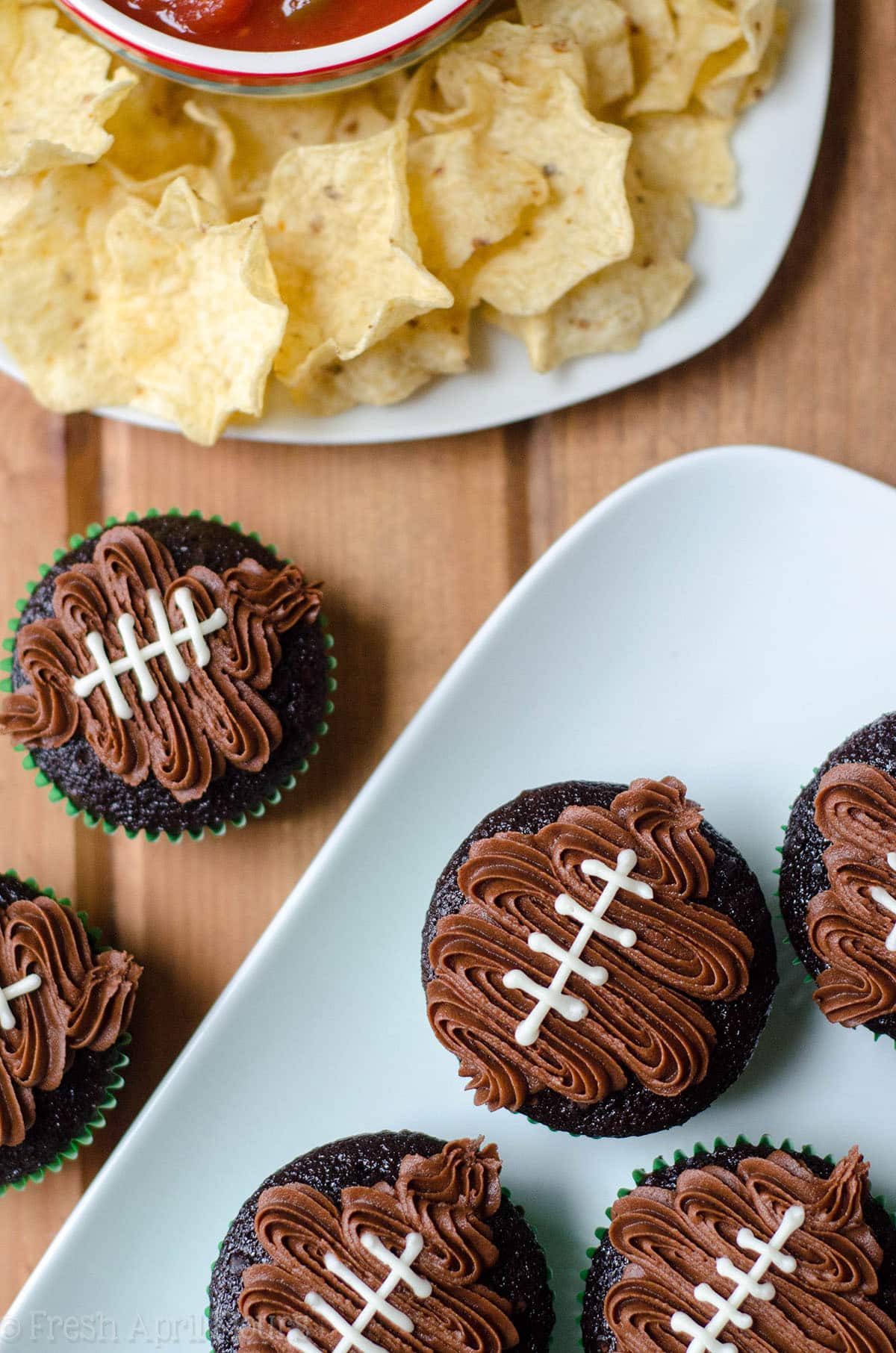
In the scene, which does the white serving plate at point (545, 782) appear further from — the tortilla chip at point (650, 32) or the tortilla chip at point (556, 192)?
the tortilla chip at point (650, 32)

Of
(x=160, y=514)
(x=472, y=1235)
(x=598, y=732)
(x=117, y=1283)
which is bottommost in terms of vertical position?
(x=117, y=1283)

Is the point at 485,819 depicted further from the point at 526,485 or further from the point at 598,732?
the point at 526,485

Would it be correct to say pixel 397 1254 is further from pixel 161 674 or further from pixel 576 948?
pixel 161 674

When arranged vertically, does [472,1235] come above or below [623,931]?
below

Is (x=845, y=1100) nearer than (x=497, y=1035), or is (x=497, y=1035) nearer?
(x=497, y=1035)

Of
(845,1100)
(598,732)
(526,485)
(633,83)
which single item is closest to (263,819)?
Result: (598,732)

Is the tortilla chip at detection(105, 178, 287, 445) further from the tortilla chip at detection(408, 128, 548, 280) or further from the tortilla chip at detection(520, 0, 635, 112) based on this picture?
the tortilla chip at detection(520, 0, 635, 112)
